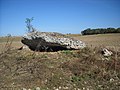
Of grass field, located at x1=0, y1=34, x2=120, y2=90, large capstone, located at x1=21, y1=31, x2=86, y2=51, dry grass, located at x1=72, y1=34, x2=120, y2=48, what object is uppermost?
large capstone, located at x1=21, y1=31, x2=86, y2=51

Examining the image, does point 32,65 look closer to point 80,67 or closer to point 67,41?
point 80,67

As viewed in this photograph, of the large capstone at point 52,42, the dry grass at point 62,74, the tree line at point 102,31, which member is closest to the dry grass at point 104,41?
the large capstone at point 52,42

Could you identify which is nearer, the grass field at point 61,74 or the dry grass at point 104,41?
the grass field at point 61,74

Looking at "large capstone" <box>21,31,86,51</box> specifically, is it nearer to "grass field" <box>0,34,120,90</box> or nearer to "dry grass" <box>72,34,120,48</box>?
"grass field" <box>0,34,120,90</box>

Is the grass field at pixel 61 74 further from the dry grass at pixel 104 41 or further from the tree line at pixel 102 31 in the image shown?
the tree line at pixel 102 31

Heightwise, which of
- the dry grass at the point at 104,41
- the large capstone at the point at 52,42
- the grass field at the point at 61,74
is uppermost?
the large capstone at the point at 52,42

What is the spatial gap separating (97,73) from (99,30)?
53075mm

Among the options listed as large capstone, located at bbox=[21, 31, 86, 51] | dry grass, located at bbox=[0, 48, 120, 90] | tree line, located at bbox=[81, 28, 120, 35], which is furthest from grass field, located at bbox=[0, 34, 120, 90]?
tree line, located at bbox=[81, 28, 120, 35]

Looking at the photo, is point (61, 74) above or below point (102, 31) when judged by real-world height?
below

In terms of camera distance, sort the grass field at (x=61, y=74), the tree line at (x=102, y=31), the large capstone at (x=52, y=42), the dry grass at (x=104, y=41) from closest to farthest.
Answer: the grass field at (x=61, y=74) → the large capstone at (x=52, y=42) → the dry grass at (x=104, y=41) → the tree line at (x=102, y=31)

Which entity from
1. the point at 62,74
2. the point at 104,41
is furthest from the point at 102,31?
the point at 62,74

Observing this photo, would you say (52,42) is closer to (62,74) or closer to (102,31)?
(62,74)

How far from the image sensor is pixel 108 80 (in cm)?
760

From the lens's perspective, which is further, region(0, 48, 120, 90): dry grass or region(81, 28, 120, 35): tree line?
region(81, 28, 120, 35): tree line
